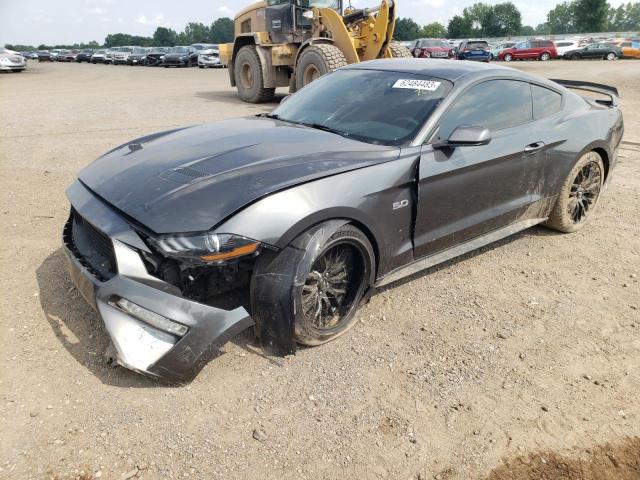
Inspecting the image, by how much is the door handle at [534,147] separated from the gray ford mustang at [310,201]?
0.03 meters

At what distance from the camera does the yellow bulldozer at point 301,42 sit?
446 inches

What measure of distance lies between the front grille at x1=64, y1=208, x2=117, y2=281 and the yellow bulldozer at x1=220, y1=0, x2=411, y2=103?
8.46m

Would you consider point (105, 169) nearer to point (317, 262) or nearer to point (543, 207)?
point (317, 262)

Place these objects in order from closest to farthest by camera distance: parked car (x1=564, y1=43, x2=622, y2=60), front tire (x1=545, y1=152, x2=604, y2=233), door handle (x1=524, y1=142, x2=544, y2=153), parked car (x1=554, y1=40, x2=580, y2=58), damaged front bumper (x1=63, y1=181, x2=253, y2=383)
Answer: damaged front bumper (x1=63, y1=181, x2=253, y2=383) → door handle (x1=524, y1=142, x2=544, y2=153) → front tire (x1=545, y1=152, x2=604, y2=233) → parked car (x1=564, y1=43, x2=622, y2=60) → parked car (x1=554, y1=40, x2=580, y2=58)

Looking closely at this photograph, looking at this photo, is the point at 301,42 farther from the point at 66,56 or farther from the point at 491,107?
the point at 66,56

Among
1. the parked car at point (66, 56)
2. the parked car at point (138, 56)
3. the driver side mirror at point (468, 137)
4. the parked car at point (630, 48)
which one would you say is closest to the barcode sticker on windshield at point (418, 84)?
the driver side mirror at point (468, 137)

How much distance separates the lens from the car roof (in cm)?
373

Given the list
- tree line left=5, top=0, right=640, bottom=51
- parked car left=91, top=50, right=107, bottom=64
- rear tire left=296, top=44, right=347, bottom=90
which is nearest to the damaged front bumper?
rear tire left=296, top=44, right=347, bottom=90

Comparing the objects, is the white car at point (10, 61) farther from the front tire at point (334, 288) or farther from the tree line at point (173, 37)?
the tree line at point (173, 37)

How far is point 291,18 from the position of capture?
1249cm

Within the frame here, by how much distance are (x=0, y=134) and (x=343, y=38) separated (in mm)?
6981

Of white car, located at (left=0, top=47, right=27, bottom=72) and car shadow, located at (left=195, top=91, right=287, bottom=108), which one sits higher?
white car, located at (left=0, top=47, right=27, bottom=72)

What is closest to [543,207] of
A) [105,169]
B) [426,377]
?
[426,377]

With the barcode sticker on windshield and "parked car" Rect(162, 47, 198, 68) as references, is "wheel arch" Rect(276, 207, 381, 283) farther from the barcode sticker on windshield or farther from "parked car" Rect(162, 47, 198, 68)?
"parked car" Rect(162, 47, 198, 68)
